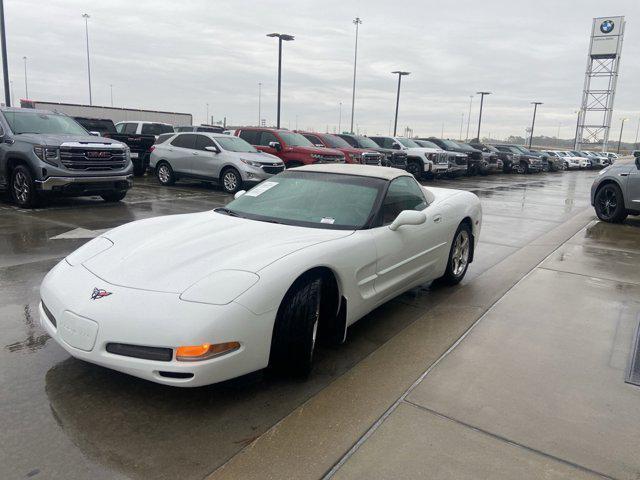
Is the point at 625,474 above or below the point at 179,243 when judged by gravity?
below

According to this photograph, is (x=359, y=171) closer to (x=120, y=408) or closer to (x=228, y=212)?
(x=228, y=212)

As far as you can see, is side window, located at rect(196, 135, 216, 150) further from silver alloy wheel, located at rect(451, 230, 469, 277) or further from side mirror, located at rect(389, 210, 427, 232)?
side mirror, located at rect(389, 210, 427, 232)

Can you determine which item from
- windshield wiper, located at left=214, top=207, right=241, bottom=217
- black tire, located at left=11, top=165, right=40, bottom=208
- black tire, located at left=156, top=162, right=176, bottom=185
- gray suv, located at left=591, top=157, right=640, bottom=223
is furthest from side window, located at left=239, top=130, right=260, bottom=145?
windshield wiper, located at left=214, top=207, right=241, bottom=217

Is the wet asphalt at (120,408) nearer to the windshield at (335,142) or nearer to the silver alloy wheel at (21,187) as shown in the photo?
the silver alloy wheel at (21,187)

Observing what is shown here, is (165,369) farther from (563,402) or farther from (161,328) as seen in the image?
(563,402)

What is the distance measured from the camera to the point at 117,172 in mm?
10219

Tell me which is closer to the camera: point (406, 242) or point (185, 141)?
point (406, 242)

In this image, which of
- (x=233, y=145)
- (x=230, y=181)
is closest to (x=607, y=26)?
(x=233, y=145)

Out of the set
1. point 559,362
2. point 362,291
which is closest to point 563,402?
point 559,362

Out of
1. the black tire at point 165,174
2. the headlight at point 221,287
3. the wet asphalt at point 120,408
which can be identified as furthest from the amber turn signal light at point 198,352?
the black tire at point 165,174

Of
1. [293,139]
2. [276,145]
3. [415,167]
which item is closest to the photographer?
[276,145]

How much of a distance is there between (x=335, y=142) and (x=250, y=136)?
12.4ft

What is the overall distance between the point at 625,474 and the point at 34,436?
9.67 feet

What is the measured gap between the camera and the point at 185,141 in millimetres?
14453
